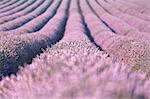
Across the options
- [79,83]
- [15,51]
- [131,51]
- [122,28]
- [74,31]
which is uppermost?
[79,83]

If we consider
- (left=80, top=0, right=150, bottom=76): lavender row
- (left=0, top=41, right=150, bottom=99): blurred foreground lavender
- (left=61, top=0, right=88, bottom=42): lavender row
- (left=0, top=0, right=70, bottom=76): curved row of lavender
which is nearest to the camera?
(left=0, top=41, right=150, bottom=99): blurred foreground lavender

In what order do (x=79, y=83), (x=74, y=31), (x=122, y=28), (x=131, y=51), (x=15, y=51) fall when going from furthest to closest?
(x=122, y=28), (x=74, y=31), (x=131, y=51), (x=15, y=51), (x=79, y=83)

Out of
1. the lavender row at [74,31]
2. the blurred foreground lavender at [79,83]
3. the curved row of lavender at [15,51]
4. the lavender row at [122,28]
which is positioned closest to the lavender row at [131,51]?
the lavender row at [74,31]

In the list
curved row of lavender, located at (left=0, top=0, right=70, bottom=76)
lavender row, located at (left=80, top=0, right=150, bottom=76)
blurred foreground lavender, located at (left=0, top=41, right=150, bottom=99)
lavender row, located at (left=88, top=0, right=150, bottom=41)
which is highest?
blurred foreground lavender, located at (left=0, top=41, right=150, bottom=99)

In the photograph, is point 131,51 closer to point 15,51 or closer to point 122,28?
point 15,51

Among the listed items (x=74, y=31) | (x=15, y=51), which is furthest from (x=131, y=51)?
(x=74, y=31)

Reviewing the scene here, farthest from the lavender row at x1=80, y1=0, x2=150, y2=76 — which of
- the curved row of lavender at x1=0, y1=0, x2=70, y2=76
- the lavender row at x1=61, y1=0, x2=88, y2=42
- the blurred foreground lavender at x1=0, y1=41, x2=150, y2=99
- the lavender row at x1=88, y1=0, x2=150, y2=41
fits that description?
the blurred foreground lavender at x1=0, y1=41, x2=150, y2=99

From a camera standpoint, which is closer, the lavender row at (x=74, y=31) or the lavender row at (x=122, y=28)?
the lavender row at (x=74, y=31)

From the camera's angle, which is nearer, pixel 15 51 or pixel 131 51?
pixel 15 51

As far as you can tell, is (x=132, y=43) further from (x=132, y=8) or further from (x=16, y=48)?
(x=132, y=8)

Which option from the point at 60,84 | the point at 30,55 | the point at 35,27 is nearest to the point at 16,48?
the point at 30,55

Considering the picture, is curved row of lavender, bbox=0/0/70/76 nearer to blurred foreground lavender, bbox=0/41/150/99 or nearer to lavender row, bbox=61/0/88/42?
lavender row, bbox=61/0/88/42

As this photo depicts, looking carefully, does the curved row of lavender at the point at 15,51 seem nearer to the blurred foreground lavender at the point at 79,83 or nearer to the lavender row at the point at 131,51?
the lavender row at the point at 131,51
